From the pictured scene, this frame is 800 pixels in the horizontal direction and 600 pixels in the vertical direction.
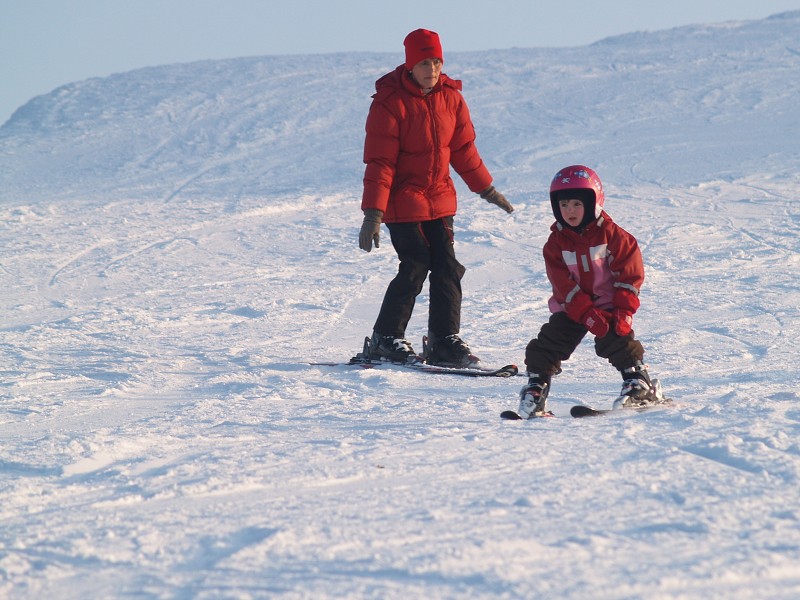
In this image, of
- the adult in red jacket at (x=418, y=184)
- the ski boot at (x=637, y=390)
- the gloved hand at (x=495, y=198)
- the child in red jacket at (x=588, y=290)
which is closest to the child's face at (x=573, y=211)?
the child in red jacket at (x=588, y=290)

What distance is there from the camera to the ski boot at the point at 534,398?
3939 millimetres

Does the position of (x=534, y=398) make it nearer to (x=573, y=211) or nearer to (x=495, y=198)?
(x=573, y=211)

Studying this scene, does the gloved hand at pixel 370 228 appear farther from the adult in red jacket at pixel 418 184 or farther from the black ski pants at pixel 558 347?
the black ski pants at pixel 558 347

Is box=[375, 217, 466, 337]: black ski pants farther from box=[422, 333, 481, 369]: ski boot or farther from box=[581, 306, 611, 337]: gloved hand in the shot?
box=[581, 306, 611, 337]: gloved hand

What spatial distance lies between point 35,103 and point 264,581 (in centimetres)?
2137

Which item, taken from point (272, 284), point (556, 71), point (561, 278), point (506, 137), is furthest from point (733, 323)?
point (556, 71)

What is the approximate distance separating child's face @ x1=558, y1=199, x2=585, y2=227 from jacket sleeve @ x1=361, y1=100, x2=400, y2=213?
1.41m

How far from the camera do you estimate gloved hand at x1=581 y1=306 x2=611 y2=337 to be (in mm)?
3900

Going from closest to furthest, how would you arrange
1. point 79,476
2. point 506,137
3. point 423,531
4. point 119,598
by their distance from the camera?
point 119,598, point 423,531, point 79,476, point 506,137

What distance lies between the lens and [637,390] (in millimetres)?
3949

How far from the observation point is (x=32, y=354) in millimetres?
5973

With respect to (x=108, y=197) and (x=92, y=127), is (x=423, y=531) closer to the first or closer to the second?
(x=108, y=197)

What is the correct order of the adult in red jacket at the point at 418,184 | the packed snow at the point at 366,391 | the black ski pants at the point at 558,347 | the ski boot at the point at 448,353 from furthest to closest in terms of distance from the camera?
1. the ski boot at the point at 448,353
2. the adult in red jacket at the point at 418,184
3. the black ski pants at the point at 558,347
4. the packed snow at the point at 366,391

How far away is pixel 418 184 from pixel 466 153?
1.25ft
